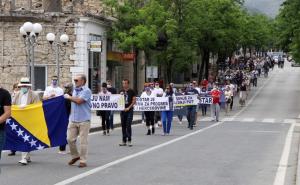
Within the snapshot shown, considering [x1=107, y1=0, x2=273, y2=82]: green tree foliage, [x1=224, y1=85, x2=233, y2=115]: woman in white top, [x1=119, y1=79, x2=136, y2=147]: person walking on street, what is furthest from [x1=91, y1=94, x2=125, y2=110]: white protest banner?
[x1=224, y1=85, x2=233, y2=115]: woman in white top

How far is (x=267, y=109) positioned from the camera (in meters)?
48.2

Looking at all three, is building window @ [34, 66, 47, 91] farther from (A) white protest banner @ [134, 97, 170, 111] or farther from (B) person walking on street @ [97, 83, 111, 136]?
(B) person walking on street @ [97, 83, 111, 136]

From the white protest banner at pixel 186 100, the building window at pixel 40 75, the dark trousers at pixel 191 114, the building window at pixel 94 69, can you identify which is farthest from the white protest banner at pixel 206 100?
the building window at pixel 40 75

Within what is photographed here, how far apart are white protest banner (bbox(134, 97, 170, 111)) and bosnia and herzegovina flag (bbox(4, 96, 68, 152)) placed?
381 inches

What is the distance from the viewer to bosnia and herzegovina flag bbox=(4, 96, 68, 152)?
14672 mm

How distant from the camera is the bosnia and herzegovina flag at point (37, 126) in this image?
14672mm

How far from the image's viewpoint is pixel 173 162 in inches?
595

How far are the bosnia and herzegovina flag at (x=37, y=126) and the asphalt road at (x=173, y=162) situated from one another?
1.43 feet

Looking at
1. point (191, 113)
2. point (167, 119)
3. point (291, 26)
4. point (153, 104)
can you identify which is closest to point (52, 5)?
point (191, 113)

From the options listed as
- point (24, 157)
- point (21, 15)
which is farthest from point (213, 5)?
point (24, 157)

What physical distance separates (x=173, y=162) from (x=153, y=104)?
10.0m

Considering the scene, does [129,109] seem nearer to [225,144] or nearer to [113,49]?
[225,144]

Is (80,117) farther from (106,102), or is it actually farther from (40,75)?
(40,75)

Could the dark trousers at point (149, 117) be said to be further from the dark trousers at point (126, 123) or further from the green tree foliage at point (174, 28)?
the green tree foliage at point (174, 28)
